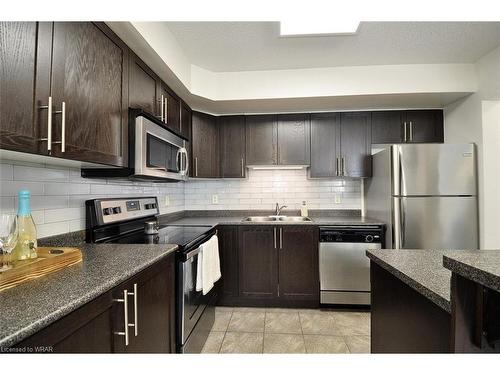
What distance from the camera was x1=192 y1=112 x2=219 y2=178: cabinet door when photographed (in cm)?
289

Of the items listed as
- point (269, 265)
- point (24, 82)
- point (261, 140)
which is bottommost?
point (269, 265)

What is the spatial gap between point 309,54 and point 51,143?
213cm

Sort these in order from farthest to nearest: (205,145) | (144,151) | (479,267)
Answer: (205,145), (144,151), (479,267)

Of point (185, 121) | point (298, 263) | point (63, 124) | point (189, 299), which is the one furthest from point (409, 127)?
point (63, 124)

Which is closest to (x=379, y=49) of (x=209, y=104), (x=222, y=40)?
(x=222, y=40)

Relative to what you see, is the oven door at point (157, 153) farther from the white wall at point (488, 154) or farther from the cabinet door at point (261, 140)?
the white wall at point (488, 154)

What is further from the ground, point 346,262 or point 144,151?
point 144,151

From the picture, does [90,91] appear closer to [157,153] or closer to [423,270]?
[157,153]

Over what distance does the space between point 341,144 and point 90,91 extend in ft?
8.22

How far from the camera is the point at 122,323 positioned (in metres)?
1.00

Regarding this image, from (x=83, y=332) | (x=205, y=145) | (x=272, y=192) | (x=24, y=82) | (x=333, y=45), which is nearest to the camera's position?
(x=83, y=332)

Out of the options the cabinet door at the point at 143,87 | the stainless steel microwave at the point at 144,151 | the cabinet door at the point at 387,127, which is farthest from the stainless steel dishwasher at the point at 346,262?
the cabinet door at the point at 143,87

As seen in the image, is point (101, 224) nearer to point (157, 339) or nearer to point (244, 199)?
point (157, 339)

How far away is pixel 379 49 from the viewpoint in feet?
7.29
